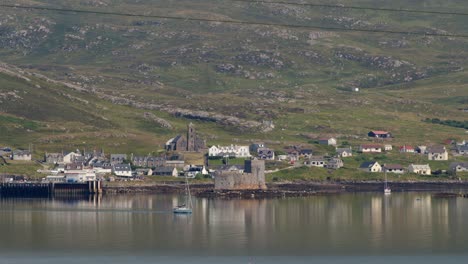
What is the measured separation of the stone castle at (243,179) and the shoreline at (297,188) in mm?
1698

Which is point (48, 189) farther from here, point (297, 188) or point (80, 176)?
point (297, 188)

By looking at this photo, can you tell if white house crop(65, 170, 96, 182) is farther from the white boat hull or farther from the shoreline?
the white boat hull

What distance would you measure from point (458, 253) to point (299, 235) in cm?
1973

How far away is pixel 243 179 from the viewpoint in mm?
181375

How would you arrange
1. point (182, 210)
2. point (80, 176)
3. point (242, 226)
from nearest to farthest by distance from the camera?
point (242, 226)
point (182, 210)
point (80, 176)

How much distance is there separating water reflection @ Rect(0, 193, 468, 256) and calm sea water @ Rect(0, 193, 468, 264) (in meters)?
0.10

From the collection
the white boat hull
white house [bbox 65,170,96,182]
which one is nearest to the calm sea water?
the white boat hull

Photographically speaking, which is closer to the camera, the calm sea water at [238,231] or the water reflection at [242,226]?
the calm sea water at [238,231]

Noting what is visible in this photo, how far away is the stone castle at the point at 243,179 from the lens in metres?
180

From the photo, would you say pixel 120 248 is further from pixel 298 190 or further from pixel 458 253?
pixel 298 190

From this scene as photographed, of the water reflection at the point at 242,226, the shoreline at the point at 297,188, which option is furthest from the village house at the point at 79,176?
the water reflection at the point at 242,226

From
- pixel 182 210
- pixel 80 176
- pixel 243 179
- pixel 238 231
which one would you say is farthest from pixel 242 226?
pixel 80 176

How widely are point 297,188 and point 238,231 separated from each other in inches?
2747

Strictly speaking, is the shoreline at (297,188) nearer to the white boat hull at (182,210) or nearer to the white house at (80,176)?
the white house at (80,176)
